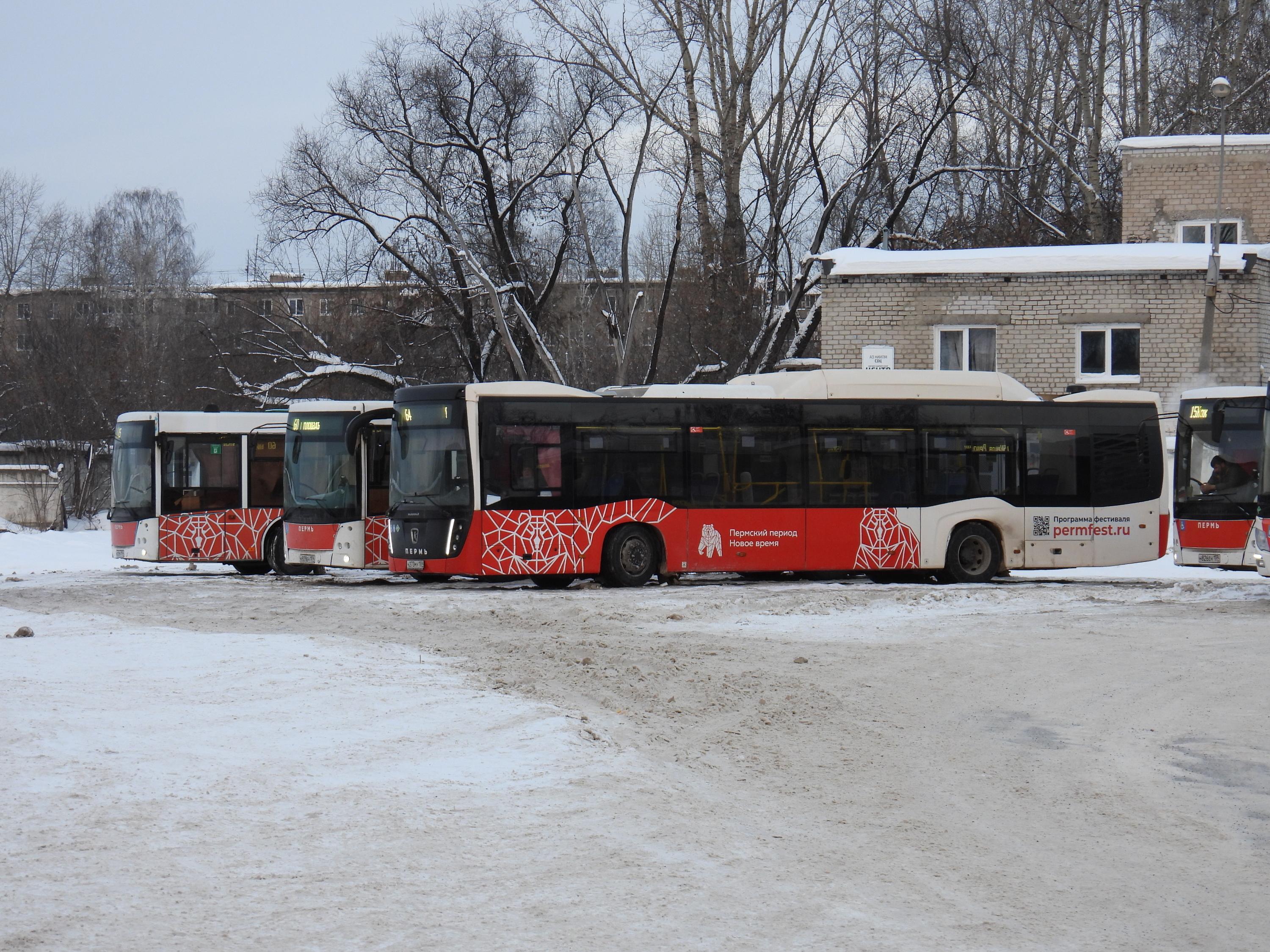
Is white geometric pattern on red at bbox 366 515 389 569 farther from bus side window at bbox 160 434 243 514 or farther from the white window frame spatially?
the white window frame

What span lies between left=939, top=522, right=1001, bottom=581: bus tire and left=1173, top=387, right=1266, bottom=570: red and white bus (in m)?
3.24

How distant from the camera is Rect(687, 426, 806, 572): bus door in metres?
21.9

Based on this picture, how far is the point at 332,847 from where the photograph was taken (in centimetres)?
645

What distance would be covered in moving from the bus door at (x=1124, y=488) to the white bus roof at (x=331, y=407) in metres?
11.1

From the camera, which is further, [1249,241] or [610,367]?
[610,367]

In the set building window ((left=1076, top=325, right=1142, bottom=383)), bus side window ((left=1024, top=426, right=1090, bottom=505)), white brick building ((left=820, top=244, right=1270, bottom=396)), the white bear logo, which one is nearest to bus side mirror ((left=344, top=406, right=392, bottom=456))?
the white bear logo

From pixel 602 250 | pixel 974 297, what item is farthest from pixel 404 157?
pixel 974 297

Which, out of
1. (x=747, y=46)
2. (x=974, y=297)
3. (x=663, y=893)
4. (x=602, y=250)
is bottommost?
(x=663, y=893)

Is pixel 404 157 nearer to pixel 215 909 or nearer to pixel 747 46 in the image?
pixel 747 46

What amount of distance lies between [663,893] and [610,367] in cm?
6399

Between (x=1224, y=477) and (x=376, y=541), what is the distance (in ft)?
43.8

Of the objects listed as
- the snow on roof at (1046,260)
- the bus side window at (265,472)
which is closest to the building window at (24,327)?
the bus side window at (265,472)

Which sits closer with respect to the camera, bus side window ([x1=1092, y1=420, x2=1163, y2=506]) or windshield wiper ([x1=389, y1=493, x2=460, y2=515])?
windshield wiper ([x1=389, y1=493, x2=460, y2=515])

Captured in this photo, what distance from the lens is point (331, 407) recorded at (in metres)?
24.3
